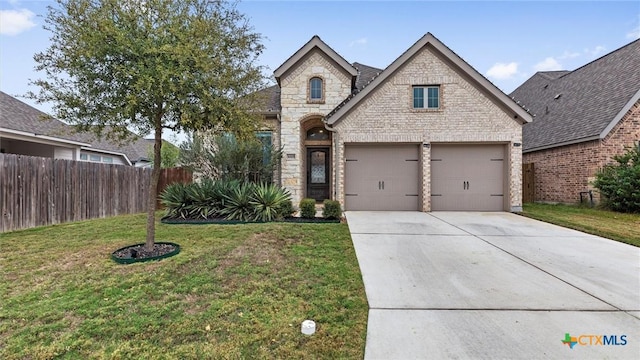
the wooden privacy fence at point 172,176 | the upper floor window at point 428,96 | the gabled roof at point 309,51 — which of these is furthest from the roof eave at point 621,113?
the wooden privacy fence at point 172,176

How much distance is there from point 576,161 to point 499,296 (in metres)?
12.8

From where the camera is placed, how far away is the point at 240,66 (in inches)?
211

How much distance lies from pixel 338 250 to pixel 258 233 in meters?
2.15

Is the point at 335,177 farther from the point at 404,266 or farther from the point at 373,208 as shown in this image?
the point at 404,266

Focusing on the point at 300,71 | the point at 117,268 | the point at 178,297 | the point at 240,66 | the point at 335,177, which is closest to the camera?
the point at 178,297

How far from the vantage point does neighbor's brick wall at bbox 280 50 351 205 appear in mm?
12125

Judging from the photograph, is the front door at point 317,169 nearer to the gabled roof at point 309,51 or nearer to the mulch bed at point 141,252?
the gabled roof at point 309,51

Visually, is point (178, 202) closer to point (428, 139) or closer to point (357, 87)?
point (428, 139)

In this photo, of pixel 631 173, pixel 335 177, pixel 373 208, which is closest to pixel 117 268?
pixel 335 177

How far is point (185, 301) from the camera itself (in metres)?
3.46

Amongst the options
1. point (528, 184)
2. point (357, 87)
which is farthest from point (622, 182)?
point (357, 87)

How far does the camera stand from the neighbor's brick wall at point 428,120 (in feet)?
35.3

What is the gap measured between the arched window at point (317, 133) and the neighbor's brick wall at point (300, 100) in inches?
51.4

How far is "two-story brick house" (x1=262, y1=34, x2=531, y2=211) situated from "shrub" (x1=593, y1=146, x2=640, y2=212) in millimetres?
3271
